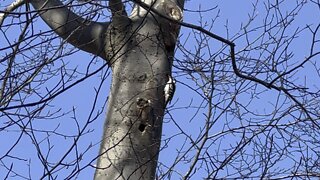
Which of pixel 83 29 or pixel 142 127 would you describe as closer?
pixel 142 127

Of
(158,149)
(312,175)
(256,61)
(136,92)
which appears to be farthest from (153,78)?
(312,175)

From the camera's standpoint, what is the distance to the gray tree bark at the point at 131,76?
3.72 metres

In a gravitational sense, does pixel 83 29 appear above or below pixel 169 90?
above

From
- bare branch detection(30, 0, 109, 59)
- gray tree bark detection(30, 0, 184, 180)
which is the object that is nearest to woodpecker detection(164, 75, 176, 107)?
gray tree bark detection(30, 0, 184, 180)

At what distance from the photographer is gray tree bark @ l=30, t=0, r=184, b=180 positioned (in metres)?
3.72

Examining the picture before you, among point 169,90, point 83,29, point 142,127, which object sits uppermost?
point 83,29

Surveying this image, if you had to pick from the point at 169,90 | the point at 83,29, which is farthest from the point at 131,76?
the point at 83,29

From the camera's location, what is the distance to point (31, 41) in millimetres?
2863

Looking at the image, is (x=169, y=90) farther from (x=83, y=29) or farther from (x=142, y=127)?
(x=83, y=29)

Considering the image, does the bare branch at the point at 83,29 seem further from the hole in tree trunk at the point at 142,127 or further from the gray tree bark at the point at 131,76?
the hole in tree trunk at the point at 142,127

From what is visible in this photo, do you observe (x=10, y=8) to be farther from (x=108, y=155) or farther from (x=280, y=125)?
(x=280, y=125)

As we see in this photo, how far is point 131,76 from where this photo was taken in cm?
398

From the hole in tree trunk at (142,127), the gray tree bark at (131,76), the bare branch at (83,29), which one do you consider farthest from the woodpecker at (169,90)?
the bare branch at (83,29)

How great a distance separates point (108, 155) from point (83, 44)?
0.63m
